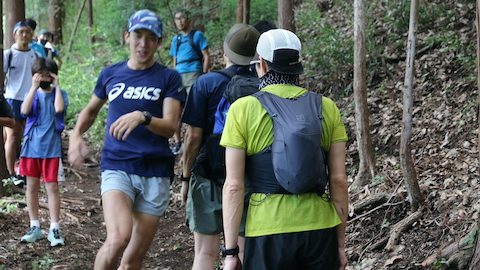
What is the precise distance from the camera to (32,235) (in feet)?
23.8

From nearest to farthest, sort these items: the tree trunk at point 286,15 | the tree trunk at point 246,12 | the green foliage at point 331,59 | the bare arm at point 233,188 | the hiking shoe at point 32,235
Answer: the bare arm at point 233,188 < the hiking shoe at point 32,235 < the tree trunk at point 286,15 < the green foliage at point 331,59 < the tree trunk at point 246,12

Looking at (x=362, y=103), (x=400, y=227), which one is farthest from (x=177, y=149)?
(x=400, y=227)

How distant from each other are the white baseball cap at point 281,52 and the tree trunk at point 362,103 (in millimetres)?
4035

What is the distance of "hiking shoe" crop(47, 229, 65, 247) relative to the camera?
283 inches

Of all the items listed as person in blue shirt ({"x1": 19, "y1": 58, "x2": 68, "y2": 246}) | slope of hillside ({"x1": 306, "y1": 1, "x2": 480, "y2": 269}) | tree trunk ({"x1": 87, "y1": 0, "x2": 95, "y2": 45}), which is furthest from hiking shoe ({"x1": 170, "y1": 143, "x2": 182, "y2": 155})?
tree trunk ({"x1": 87, "y1": 0, "x2": 95, "y2": 45})

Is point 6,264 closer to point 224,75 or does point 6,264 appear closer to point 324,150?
point 224,75

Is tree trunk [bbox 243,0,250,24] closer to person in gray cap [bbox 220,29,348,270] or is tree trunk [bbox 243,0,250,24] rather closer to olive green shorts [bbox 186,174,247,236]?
olive green shorts [bbox 186,174,247,236]

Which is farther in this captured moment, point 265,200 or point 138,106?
point 138,106

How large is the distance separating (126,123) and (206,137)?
2.19ft

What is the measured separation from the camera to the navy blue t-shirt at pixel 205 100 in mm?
4977

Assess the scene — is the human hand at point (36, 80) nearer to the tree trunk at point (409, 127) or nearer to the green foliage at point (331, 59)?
the tree trunk at point (409, 127)

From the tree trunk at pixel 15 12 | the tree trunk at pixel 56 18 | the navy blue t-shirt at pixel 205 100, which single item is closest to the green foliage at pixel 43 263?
the navy blue t-shirt at pixel 205 100

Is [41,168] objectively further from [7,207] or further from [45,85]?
[7,207]

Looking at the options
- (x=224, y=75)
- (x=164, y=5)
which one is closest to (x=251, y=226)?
(x=224, y=75)
